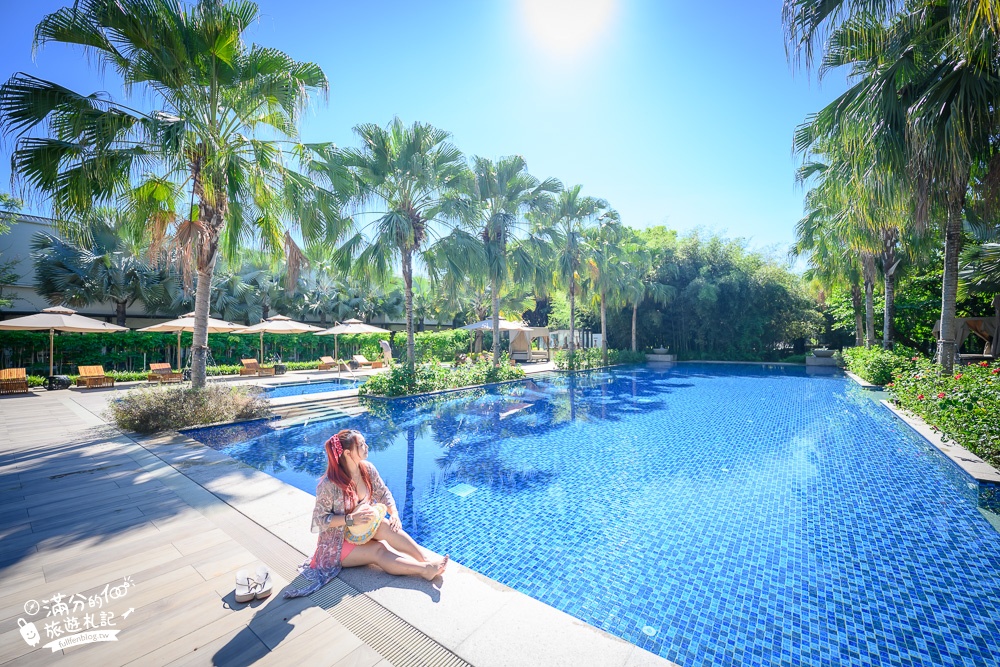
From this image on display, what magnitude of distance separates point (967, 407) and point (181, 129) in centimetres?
1131

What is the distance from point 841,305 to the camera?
21.9m

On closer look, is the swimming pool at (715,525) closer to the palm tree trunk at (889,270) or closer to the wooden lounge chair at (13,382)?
the palm tree trunk at (889,270)

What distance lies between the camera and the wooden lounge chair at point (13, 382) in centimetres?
1130

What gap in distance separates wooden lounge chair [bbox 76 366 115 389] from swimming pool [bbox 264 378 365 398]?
5128 mm

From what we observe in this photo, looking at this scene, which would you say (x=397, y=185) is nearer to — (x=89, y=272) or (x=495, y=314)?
(x=495, y=314)

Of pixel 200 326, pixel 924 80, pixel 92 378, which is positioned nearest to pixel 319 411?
pixel 200 326

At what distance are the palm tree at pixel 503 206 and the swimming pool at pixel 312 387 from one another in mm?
6088

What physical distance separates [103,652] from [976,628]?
5.13 m

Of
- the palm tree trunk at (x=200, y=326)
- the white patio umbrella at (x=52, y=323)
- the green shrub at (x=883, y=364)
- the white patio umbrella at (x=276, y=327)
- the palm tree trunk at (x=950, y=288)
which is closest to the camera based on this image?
the palm tree trunk at (x=950, y=288)

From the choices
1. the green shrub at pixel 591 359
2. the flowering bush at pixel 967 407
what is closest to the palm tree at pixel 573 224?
the green shrub at pixel 591 359

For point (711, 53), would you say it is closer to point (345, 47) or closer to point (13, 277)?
point (345, 47)

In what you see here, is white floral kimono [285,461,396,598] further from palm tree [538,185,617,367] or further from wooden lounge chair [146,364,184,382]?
palm tree [538,185,617,367]

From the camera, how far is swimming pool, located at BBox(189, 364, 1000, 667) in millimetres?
2666

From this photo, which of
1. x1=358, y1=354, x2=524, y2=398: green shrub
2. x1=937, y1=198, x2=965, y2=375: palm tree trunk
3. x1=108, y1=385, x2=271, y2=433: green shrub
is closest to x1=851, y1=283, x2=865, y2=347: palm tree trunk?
x1=937, y1=198, x2=965, y2=375: palm tree trunk
